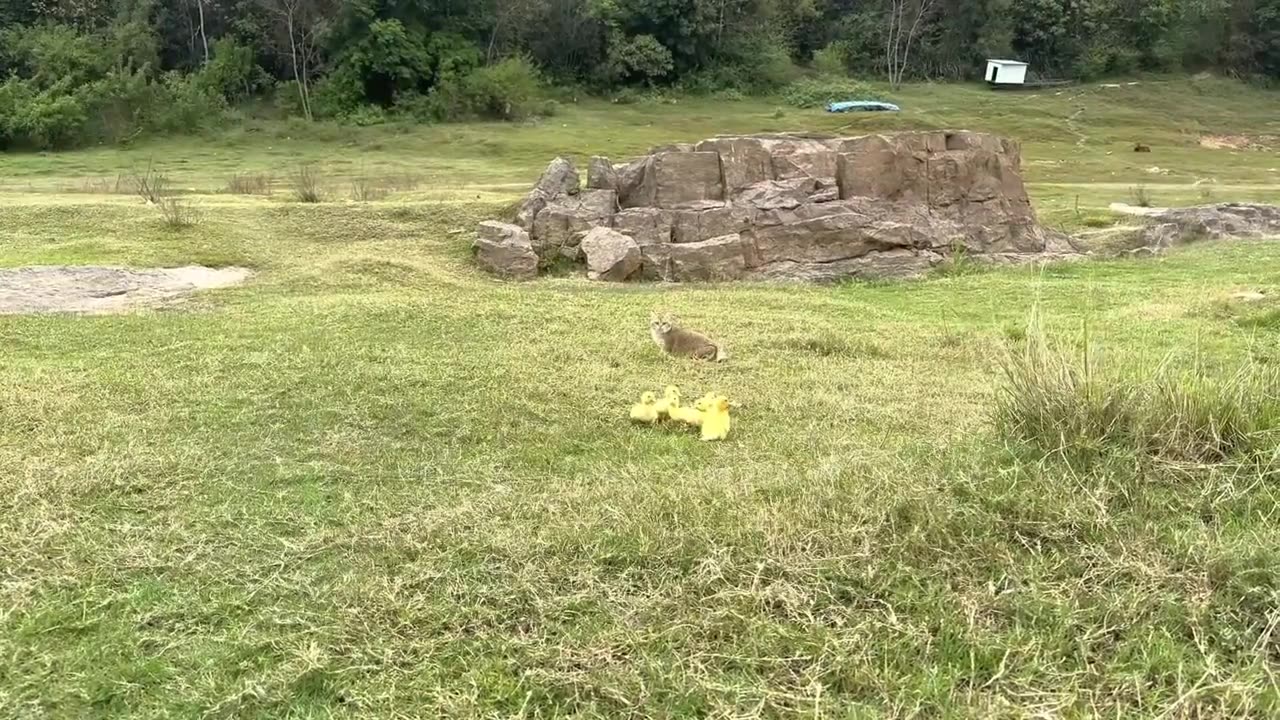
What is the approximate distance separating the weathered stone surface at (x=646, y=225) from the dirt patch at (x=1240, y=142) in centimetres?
2628

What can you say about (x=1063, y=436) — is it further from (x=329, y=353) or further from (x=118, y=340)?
(x=118, y=340)

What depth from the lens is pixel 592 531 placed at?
12.5 feet

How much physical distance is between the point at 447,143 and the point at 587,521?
26848 millimetres

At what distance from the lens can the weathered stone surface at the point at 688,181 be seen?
544 inches

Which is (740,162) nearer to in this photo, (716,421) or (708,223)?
(708,223)

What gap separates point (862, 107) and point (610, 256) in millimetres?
27055

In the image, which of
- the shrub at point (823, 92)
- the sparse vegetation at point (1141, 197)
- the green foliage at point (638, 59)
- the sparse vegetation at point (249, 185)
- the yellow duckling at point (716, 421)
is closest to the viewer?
the yellow duckling at point (716, 421)

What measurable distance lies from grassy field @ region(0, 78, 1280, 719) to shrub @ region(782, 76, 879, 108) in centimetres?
3319

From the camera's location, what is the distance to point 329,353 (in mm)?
6996

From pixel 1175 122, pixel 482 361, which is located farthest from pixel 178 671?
pixel 1175 122

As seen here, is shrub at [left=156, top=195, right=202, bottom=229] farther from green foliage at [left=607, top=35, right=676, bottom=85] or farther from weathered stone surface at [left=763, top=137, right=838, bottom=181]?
green foliage at [left=607, top=35, right=676, bottom=85]

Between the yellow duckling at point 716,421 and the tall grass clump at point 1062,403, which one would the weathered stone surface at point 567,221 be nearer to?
the yellow duckling at point 716,421

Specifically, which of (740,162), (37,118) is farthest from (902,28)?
(740,162)

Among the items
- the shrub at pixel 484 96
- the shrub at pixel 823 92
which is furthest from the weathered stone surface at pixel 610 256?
the shrub at pixel 823 92
